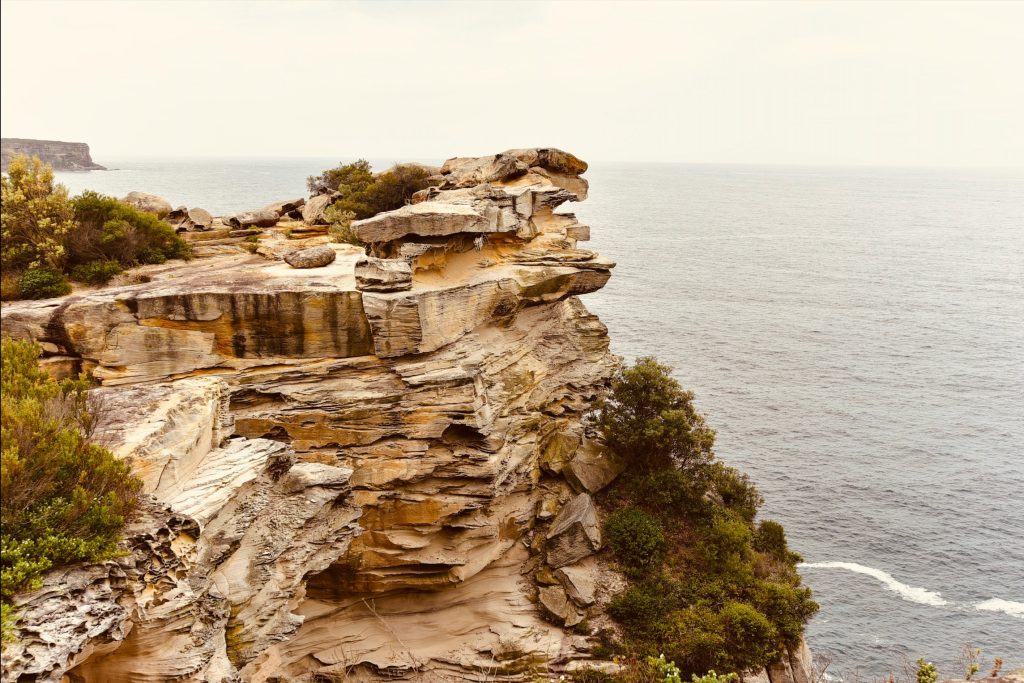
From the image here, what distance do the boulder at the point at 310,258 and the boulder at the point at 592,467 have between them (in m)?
17.8

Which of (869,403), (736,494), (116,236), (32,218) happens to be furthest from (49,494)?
(869,403)

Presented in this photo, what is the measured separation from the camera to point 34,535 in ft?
40.5

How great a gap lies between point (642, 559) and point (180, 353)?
24.2 m

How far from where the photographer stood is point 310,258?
28062mm

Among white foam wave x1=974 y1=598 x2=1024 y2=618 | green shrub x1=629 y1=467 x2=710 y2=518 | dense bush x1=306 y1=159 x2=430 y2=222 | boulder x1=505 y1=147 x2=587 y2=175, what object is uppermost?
boulder x1=505 y1=147 x2=587 y2=175

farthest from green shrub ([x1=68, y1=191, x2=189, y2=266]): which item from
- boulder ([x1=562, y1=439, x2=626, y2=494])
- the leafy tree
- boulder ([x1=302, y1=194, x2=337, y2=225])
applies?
boulder ([x1=562, y1=439, x2=626, y2=494])

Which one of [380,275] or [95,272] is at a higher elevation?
[380,275]

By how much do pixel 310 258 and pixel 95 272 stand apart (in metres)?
8.63

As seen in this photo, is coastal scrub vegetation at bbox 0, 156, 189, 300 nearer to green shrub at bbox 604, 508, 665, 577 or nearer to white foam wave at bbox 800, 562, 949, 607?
green shrub at bbox 604, 508, 665, 577

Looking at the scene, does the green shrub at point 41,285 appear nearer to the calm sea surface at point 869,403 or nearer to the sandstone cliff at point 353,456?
the sandstone cliff at point 353,456

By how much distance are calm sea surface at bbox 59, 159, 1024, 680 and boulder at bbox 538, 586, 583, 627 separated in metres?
18.9

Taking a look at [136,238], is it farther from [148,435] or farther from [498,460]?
[498,460]

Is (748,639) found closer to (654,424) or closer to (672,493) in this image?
(672,493)

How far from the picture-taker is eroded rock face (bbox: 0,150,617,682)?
16031 mm
